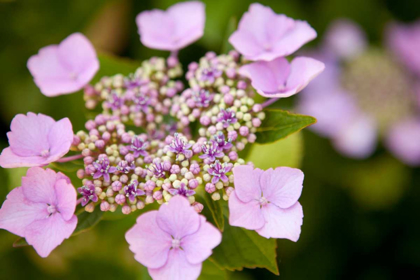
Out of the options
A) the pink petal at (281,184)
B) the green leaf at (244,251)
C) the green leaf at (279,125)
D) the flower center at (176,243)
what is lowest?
the green leaf at (244,251)

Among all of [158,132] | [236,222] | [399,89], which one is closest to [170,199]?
[236,222]

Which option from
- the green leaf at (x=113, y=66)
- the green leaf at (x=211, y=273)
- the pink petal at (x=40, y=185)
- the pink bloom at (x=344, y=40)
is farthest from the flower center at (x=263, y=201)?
the pink bloom at (x=344, y=40)

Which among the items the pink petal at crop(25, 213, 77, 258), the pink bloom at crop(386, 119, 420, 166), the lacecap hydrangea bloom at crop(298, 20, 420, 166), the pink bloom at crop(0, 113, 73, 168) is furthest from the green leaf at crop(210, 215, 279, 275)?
the pink bloom at crop(386, 119, 420, 166)

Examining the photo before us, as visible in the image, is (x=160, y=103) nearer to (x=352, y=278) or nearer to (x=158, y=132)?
(x=158, y=132)

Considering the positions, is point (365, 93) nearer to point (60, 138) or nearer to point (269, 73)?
point (269, 73)

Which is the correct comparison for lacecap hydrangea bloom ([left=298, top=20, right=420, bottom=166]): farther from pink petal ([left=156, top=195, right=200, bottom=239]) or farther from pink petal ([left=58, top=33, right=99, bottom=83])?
pink petal ([left=156, top=195, right=200, bottom=239])

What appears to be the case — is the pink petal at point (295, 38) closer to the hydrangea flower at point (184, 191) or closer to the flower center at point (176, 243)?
the hydrangea flower at point (184, 191)
